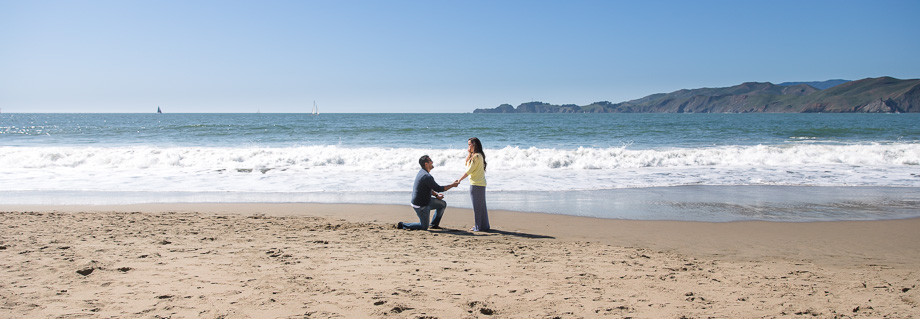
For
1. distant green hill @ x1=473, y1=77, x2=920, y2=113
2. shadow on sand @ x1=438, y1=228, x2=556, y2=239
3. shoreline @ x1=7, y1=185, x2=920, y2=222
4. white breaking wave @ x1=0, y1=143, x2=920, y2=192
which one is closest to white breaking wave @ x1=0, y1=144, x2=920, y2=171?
white breaking wave @ x1=0, y1=143, x2=920, y2=192

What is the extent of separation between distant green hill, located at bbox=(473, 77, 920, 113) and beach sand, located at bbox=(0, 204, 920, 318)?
485 ft

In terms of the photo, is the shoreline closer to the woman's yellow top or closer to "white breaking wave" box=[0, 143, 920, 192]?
"white breaking wave" box=[0, 143, 920, 192]

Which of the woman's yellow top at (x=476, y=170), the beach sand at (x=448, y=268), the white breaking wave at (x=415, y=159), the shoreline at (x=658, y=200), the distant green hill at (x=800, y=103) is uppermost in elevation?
the distant green hill at (x=800, y=103)

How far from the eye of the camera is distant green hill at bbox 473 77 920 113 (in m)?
123

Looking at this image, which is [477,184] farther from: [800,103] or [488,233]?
[800,103]

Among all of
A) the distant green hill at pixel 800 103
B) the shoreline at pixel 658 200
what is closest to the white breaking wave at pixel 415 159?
the shoreline at pixel 658 200

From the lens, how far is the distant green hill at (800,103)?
4825 inches

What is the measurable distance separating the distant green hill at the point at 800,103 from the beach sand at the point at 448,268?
147967 mm

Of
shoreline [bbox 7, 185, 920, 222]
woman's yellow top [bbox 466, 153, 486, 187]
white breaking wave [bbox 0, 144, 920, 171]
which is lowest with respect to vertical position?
shoreline [bbox 7, 185, 920, 222]

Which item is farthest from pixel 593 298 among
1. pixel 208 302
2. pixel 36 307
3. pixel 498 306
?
pixel 36 307

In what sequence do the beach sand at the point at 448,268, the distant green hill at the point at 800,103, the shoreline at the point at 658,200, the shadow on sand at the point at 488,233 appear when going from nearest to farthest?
the beach sand at the point at 448,268 < the shadow on sand at the point at 488,233 < the shoreline at the point at 658,200 < the distant green hill at the point at 800,103

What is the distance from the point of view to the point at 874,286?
14.4ft

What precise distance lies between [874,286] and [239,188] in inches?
452

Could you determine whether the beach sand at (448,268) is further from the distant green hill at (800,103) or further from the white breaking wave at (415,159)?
the distant green hill at (800,103)
